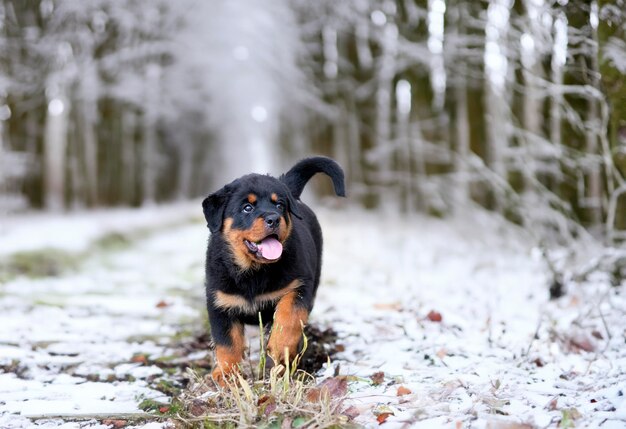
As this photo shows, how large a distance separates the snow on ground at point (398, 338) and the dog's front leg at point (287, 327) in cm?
40

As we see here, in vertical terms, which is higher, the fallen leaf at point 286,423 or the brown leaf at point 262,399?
the brown leaf at point 262,399

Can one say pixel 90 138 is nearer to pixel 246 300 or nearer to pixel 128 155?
pixel 128 155

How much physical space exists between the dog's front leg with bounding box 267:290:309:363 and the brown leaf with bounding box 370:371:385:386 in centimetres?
49

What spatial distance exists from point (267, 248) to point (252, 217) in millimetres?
208

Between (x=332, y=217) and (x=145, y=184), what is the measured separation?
33.3 feet

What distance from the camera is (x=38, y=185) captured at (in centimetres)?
1928

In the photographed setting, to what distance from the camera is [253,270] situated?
4.13 meters

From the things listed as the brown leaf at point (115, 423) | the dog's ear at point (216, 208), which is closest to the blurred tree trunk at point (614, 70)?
the dog's ear at point (216, 208)

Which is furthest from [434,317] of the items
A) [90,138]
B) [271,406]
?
[90,138]

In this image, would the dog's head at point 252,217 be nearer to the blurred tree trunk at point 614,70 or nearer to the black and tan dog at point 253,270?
the black and tan dog at point 253,270

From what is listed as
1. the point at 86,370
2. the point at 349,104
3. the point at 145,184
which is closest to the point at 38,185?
the point at 145,184

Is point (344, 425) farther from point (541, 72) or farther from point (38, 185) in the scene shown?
point (38, 185)

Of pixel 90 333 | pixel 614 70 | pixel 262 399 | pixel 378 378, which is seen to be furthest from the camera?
pixel 90 333

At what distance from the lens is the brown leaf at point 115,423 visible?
11.6 feet
